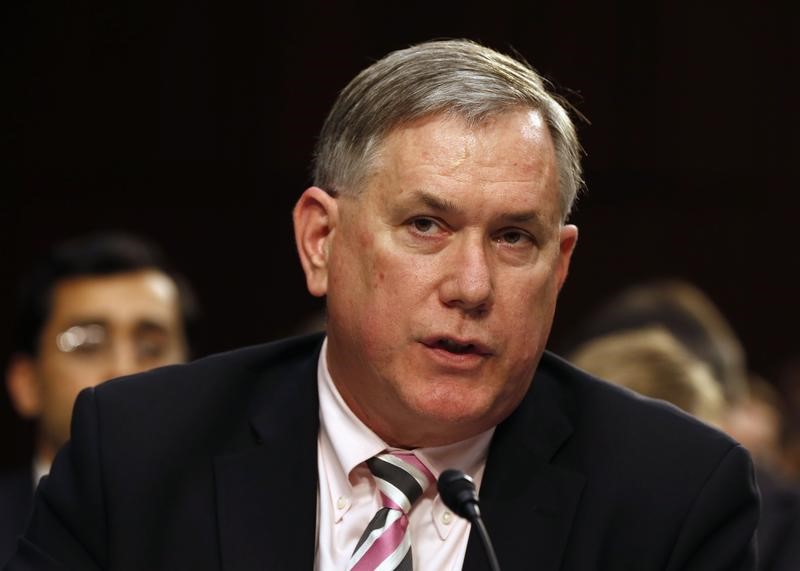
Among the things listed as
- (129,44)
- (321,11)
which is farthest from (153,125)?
(321,11)

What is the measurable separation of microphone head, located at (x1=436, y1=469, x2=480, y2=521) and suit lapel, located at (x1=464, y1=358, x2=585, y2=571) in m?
0.28

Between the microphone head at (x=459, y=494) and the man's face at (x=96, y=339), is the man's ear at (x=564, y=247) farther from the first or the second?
the man's face at (x=96, y=339)

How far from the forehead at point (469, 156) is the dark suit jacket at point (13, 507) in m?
1.78

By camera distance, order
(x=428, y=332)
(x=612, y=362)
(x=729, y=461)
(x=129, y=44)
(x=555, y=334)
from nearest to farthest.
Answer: (x=428, y=332)
(x=729, y=461)
(x=612, y=362)
(x=129, y=44)
(x=555, y=334)

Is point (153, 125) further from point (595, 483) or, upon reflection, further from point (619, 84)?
point (595, 483)

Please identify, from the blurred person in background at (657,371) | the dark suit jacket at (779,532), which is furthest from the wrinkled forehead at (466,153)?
the dark suit jacket at (779,532)

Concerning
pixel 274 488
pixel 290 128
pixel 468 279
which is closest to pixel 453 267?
pixel 468 279

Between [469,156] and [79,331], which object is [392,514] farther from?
[79,331]

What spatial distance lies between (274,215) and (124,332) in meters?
3.38

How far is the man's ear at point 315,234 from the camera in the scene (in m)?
2.27

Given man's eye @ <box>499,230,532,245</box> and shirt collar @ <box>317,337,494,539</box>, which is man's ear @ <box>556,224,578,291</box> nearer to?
man's eye @ <box>499,230,532,245</box>

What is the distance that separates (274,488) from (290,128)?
15.7ft

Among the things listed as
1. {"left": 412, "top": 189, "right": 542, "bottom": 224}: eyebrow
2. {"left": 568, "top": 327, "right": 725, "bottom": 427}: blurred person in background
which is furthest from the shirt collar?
{"left": 568, "top": 327, "right": 725, "bottom": 427}: blurred person in background

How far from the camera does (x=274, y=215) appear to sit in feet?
22.7
